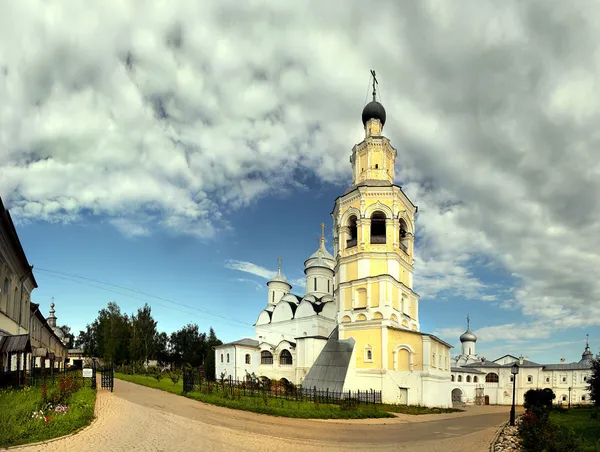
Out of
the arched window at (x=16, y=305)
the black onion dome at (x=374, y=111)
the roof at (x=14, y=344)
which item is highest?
the black onion dome at (x=374, y=111)

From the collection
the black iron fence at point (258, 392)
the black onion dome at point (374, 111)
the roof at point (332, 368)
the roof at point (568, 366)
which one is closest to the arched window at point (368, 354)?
the roof at point (332, 368)

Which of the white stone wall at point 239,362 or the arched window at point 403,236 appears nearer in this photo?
the arched window at point 403,236

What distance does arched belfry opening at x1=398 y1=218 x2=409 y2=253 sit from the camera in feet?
103

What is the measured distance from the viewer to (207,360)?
5175 centimetres

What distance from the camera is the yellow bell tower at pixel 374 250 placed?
2858cm

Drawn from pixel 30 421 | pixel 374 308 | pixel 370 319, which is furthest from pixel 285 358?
pixel 30 421

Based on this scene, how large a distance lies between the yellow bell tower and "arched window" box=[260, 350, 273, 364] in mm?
10862

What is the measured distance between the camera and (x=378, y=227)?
102 ft

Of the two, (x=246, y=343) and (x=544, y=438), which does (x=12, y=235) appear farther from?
(x=246, y=343)

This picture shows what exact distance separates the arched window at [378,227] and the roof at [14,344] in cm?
2082

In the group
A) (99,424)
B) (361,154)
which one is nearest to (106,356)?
(361,154)

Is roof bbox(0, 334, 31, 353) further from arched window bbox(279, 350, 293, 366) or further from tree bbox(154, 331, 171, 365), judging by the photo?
tree bbox(154, 331, 171, 365)

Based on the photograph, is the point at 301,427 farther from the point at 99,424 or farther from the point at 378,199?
the point at 378,199

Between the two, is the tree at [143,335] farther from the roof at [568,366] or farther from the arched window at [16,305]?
the roof at [568,366]
